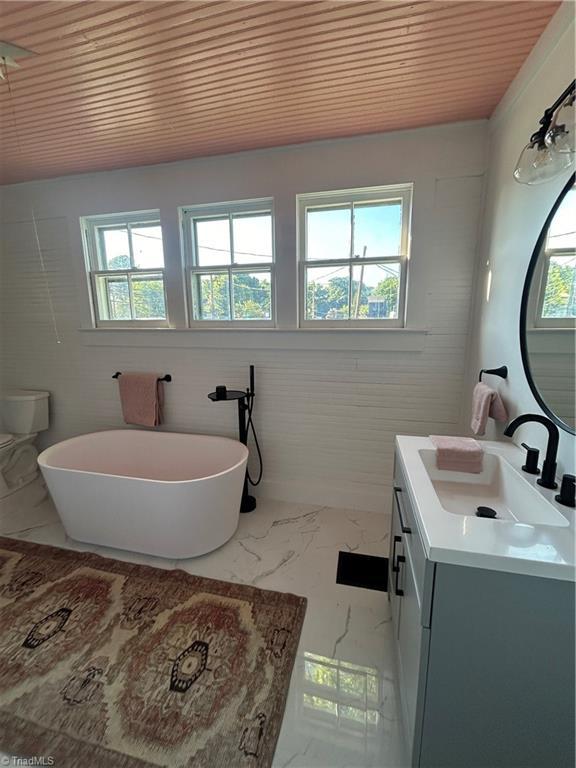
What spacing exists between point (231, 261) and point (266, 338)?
660 mm

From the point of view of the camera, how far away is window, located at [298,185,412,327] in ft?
6.82

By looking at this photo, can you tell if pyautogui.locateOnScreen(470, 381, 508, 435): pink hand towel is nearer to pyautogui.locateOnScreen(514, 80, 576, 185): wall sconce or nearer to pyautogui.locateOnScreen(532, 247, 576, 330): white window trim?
pyautogui.locateOnScreen(532, 247, 576, 330): white window trim

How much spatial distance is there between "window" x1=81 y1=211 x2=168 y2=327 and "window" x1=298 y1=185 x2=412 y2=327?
4.03 feet

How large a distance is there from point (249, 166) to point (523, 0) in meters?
1.54

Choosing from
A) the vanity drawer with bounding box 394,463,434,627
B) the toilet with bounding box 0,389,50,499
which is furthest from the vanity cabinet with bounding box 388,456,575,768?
the toilet with bounding box 0,389,50,499

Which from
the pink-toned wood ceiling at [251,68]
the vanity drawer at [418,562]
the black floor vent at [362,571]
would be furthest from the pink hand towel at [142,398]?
the vanity drawer at [418,562]

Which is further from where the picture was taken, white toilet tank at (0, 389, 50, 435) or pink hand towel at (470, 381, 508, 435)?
white toilet tank at (0, 389, 50, 435)

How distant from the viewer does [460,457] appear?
1271mm

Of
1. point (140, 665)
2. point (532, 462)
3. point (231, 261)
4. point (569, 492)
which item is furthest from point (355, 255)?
point (140, 665)

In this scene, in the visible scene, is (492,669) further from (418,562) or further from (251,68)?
(251,68)

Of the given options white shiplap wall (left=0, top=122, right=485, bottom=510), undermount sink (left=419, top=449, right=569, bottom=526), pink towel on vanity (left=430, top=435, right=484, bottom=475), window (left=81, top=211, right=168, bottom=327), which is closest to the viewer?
undermount sink (left=419, top=449, right=569, bottom=526)

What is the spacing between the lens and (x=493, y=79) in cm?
146

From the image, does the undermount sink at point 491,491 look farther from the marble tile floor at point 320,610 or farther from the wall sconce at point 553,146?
the wall sconce at point 553,146

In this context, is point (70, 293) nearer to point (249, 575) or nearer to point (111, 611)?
point (111, 611)
